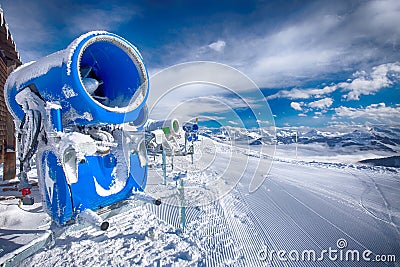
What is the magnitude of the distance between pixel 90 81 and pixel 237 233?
12.0ft

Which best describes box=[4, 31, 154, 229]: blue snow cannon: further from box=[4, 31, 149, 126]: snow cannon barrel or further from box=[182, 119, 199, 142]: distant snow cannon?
box=[182, 119, 199, 142]: distant snow cannon

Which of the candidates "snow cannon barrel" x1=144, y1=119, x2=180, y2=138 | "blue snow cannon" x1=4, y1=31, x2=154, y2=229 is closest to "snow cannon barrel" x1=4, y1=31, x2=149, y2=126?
"blue snow cannon" x1=4, y1=31, x2=154, y2=229

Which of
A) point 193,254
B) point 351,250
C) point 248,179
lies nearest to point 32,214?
point 193,254

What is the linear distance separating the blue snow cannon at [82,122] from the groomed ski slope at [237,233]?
58cm

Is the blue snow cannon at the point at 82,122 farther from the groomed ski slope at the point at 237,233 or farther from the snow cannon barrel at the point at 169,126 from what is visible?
the snow cannon barrel at the point at 169,126

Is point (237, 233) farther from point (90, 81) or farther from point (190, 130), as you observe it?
point (190, 130)

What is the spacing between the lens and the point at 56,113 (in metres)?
2.68

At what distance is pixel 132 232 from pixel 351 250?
11.6 feet

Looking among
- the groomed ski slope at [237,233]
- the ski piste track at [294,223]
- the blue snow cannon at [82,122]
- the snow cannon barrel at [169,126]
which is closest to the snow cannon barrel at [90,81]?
the blue snow cannon at [82,122]

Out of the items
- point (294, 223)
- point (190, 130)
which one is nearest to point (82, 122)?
point (294, 223)

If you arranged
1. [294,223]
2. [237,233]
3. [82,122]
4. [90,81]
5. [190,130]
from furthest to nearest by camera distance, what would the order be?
[190,130] → [294,223] → [237,233] → [90,81] → [82,122]

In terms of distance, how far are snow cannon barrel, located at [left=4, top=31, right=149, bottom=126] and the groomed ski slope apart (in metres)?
1.59

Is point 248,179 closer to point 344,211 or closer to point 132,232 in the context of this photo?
point 344,211

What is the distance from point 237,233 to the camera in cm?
360
